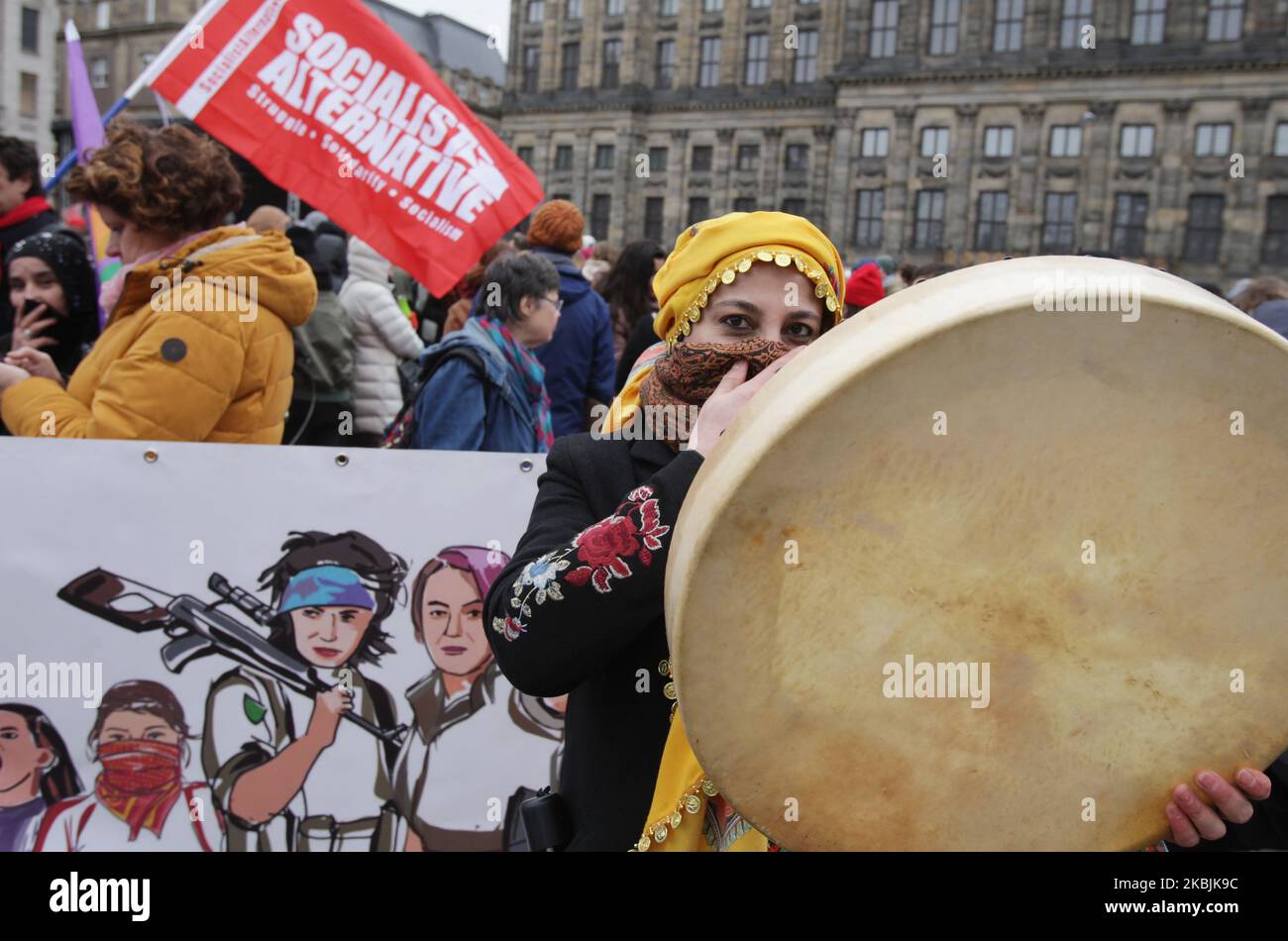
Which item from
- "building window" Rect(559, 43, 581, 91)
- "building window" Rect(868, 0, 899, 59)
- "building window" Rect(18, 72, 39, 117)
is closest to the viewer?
"building window" Rect(18, 72, 39, 117)

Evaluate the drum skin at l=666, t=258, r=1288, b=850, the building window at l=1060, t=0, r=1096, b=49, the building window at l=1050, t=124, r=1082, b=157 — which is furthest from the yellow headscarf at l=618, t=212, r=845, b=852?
the building window at l=1060, t=0, r=1096, b=49

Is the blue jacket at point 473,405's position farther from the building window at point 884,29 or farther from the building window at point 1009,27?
the building window at point 884,29

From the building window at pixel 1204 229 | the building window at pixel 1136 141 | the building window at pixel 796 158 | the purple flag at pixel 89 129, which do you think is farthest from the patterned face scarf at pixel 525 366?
the building window at pixel 796 158

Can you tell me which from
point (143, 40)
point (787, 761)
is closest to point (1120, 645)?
point (787, 761)

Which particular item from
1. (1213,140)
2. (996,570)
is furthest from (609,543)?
(1213,140)

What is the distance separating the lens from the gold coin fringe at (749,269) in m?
1.65

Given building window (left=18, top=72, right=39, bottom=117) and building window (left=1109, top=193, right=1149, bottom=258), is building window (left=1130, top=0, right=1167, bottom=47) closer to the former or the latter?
building window (left=1109, top=193, right=1149, bottom=258)

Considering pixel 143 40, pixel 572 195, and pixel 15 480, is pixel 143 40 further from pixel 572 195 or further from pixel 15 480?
pixel 15 480

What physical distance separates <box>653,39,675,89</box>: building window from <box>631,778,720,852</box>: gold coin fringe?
183ft

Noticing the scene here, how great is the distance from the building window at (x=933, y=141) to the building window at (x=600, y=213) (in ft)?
53.8

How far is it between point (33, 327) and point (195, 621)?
1.28 m

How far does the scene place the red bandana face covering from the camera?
2.82 m

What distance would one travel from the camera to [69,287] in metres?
3.48

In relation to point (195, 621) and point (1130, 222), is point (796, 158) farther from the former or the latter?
point (195, 621)
